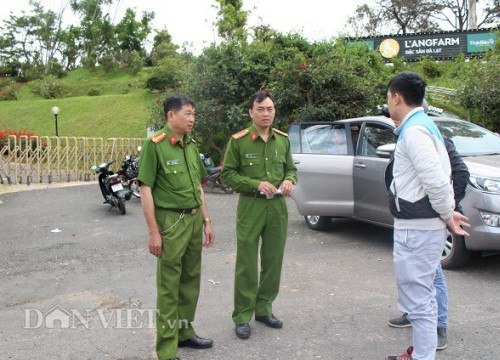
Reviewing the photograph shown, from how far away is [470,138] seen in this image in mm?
5969

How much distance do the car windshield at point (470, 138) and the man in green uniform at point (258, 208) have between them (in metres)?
2.72

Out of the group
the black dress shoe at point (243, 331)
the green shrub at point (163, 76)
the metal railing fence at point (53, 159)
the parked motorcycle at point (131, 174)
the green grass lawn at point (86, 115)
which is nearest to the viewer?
the black dress shoe at point (243, 331)

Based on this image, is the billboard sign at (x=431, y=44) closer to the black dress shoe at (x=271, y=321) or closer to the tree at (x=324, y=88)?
the tree at (x=324, y=88)

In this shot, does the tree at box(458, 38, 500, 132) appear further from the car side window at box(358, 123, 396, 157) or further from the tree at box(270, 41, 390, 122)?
the car side window at box(358, 123, 396, 157)

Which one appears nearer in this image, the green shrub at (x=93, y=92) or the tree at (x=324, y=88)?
the tree at (x=324, y=88)

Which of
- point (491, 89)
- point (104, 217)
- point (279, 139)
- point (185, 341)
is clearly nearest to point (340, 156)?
point (279, 139)

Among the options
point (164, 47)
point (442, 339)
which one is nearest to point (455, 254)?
point (442, 339)

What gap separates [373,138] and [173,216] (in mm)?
3732

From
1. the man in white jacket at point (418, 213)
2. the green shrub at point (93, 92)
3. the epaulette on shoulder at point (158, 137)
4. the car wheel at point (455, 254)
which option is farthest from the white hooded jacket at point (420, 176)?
the green shrub at point (93, 92)

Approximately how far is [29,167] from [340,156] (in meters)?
11.2

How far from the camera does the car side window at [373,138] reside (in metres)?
6.20

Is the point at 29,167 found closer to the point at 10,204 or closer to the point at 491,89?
the point at 10,204

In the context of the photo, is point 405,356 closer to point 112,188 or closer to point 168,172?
point 168,172

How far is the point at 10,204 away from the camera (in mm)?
10984
